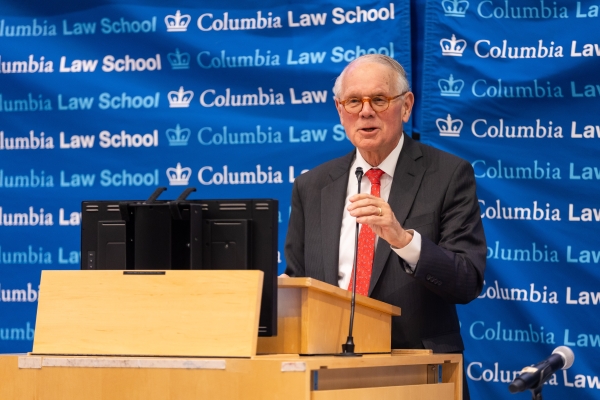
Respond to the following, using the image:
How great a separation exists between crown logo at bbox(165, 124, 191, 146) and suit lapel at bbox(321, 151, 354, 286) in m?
1.41

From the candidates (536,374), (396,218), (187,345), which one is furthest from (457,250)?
(187,345)

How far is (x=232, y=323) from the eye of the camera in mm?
2100

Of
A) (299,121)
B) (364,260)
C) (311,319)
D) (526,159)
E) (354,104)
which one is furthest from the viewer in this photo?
(299,121)

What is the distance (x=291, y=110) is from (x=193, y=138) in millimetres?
533

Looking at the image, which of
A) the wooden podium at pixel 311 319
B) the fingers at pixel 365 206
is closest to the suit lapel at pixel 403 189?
the wooden podium at pixel 311 319

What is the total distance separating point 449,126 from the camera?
3.94 metres

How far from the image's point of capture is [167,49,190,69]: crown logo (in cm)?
435

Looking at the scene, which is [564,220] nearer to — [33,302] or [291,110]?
[291,110]

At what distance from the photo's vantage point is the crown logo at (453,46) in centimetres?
394

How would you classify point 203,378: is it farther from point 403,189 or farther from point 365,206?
point 403,189

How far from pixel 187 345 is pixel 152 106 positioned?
8.05 feet

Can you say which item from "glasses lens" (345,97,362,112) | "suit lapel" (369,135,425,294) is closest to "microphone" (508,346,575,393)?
"suit lapel" (369,135,425,294)

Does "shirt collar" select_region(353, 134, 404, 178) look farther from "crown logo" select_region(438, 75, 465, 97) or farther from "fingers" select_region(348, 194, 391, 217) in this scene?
"crown logo" select_region(438, 75, 465, 97)

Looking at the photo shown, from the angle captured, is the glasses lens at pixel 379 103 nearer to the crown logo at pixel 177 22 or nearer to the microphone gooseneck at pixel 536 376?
the microphone gooseneck at pixel 536 376
